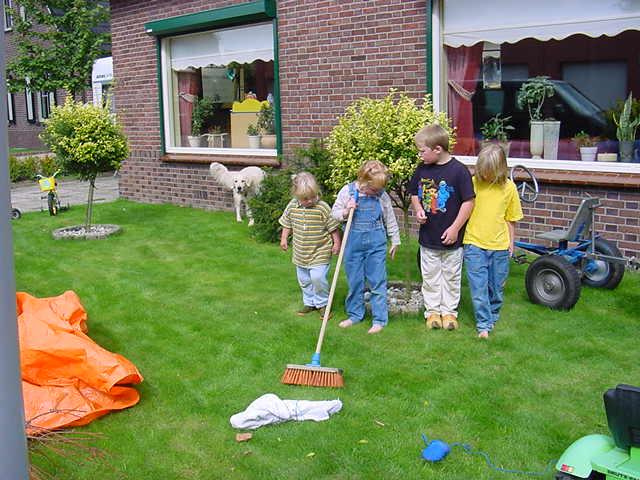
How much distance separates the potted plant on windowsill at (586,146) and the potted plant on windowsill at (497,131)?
86 centimetres

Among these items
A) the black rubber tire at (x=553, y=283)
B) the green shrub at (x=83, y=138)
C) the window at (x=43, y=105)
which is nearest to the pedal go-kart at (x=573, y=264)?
the black rubber tire at (x=553, y=283)

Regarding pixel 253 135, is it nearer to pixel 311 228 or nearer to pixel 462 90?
pixel 462 90

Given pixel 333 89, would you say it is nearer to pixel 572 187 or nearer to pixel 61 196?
pixel 572 187

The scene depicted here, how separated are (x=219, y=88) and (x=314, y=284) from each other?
292 inches

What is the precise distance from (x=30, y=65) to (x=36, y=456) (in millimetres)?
20437

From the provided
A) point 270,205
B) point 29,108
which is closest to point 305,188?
point 270,205

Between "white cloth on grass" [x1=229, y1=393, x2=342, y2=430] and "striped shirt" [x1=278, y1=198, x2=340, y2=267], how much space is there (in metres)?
1.92

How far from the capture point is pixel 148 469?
3.86m

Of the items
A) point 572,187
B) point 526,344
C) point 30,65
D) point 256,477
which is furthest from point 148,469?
point 30,65

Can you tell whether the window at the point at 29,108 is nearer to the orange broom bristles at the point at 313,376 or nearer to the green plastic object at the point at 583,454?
the orange broom bristles at the point at 313,376

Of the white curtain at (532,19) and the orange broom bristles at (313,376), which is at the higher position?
the white curtain at (532,19)

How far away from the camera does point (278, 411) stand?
430 cm

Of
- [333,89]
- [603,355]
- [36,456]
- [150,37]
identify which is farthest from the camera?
[150,37]

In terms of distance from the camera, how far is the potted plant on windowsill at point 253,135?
477 inches
